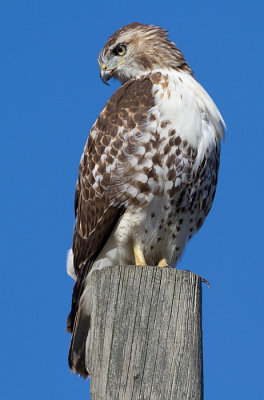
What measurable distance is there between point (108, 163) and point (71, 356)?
55.1 inches

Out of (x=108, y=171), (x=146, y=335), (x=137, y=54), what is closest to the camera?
(x=146, y=335)

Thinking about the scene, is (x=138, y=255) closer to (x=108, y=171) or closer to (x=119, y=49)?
(x=108, y=171)

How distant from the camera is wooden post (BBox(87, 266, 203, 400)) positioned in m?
3.18

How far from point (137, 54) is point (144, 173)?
119 centimetres

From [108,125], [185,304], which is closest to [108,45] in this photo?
[108,125]

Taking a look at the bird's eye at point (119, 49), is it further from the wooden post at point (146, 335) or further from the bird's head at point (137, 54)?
the wooden post at point (146, 335)

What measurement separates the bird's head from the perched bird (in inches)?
0.4

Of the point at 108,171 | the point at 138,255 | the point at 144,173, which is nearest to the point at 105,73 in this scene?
the point at 108,171

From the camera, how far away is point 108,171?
Result: 16.3 feet

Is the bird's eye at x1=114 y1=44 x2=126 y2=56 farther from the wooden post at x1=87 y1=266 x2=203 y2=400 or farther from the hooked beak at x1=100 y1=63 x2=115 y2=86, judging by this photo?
the wooden post at x1=87 y1=266 x2=203 y2=400

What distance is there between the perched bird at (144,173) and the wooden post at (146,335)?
4.55ft

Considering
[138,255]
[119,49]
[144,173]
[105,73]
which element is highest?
[119,49]

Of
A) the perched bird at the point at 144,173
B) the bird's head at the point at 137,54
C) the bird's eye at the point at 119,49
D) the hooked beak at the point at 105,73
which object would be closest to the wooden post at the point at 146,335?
the perched bird at the point at 144,173

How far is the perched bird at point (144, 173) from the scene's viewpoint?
479 cm
